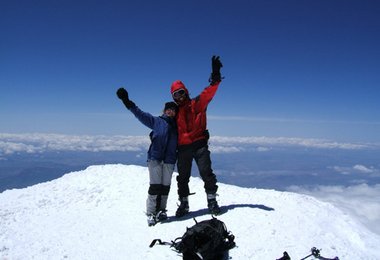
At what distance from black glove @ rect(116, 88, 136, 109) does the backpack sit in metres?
2.90

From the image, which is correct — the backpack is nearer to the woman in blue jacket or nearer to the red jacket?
the woman in blue jacket

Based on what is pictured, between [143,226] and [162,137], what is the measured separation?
2137mm

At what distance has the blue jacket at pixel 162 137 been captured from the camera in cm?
729

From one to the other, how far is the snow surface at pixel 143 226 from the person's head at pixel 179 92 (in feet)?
9.32

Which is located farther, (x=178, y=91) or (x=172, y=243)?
(x=178, y=91)

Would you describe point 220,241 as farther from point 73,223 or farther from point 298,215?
point 73,223

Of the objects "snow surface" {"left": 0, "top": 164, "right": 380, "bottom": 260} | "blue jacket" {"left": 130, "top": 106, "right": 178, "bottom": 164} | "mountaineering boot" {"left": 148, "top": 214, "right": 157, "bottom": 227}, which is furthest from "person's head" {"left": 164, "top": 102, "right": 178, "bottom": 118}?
"snow surface" {"left": 0, "top": 164, "right": 380, "bottom": 260}

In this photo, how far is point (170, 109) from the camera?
7418 mm

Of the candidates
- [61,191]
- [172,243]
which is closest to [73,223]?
[172,243]

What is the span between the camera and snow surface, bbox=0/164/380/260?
568 cm

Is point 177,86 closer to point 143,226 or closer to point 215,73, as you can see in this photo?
point 215,73

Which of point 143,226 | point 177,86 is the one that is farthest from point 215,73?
point 143,226

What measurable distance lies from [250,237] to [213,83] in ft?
11.1

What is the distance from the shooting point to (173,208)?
29.5 feet
